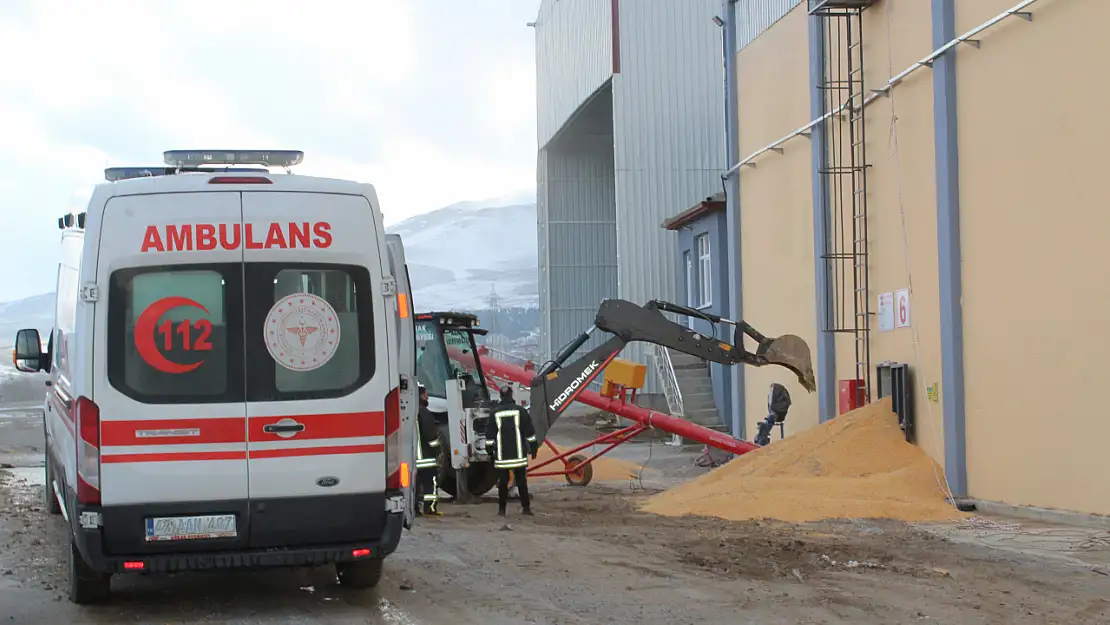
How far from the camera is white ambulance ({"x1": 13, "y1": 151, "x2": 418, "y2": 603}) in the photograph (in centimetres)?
814

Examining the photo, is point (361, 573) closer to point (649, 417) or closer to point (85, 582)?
point (85, 582)

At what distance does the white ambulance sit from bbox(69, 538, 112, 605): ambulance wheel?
0.07 feet

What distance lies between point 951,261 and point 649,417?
17.8 feet

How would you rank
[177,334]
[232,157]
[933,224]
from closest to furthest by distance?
[177,334] → [232,157] → [933,224]

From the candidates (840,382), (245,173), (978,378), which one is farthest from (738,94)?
(245,173)

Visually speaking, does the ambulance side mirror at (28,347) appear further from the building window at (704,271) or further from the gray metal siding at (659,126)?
the gray metal siding at (659,126)

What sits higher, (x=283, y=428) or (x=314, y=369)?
(x=314, y=369)

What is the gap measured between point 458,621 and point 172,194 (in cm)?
332

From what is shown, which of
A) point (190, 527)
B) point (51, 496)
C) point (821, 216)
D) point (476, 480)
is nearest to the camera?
point (190, 527)

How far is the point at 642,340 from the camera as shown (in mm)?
16938

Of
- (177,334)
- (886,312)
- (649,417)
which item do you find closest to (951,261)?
(886,312)

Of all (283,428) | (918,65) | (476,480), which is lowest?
(476,480)

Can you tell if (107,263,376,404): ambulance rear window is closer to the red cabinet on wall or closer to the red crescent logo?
the red crescent logo

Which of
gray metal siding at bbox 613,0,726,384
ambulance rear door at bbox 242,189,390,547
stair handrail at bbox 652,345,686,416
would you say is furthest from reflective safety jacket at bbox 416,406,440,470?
gray metal siding at bbox 613,0,726,384
